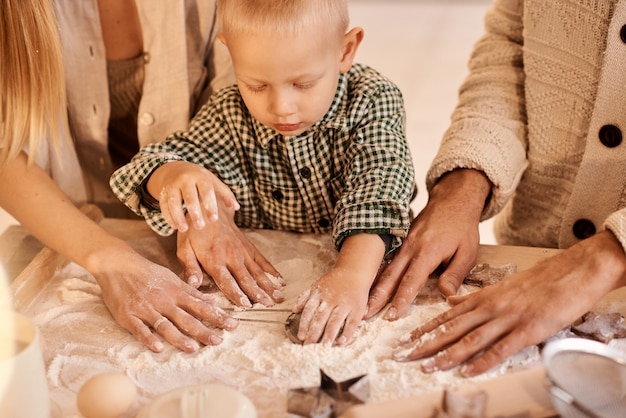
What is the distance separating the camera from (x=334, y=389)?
0.88m

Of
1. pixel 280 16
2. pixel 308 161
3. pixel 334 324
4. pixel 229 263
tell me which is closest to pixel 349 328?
pixel 334 324

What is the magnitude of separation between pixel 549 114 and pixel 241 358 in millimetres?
771

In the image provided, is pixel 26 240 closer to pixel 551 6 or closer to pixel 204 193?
pixel 204 193

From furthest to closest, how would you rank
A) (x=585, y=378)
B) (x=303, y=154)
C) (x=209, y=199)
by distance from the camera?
(x=303, y=154)
(x=209, y=199)
(x=585, y=378)

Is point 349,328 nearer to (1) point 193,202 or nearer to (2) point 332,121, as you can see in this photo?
(1) point 193,202

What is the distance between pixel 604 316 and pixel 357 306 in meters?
0.36

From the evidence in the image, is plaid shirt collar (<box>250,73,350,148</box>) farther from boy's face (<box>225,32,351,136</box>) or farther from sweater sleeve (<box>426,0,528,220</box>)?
sweater sleeve (<box>426,0,528,220</box>)

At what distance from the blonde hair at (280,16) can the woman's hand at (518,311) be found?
50cm

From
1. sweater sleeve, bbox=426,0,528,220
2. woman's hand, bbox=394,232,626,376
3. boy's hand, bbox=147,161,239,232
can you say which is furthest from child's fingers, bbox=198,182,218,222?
sweater sleeve, bbox=426,0,528,220

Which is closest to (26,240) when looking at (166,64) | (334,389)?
(166,64)

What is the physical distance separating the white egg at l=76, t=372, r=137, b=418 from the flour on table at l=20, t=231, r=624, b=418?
1.3 inches

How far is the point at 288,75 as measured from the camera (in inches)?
44.4

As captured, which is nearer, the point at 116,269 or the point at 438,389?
the point at 438,389

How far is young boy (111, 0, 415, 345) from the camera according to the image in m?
1.09
